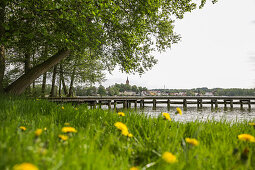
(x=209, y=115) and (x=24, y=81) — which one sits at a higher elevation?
(x=24, y=81)

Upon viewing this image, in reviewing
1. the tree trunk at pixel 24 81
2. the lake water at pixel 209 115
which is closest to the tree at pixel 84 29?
the tree trunk at pixel 24 81

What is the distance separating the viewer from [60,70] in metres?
18.4

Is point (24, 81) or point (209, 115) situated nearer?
point (24, 81)

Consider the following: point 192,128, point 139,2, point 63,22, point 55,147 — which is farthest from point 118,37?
point 55,147

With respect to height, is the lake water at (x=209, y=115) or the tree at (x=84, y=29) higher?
the tree at (x=84, y=29)

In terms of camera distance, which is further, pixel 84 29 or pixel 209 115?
pixel 209 115

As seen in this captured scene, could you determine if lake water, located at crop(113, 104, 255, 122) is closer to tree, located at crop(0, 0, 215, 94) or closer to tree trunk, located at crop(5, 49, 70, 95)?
tree, located at crop(0, 0, 215, 94)

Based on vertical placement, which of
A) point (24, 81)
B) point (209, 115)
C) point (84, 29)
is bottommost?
point (209, 115)

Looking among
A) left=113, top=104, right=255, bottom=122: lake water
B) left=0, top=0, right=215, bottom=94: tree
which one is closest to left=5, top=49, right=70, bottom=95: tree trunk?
left=0, top=0, right=215, bottom=94: tree

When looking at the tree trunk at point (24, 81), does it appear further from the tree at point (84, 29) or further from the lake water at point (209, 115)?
the lake water at point (209, 115)

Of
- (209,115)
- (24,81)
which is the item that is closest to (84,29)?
(24,81)

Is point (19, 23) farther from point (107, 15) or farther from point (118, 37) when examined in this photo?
point (118, 37)

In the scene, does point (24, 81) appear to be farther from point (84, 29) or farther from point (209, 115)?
point (209, 115)

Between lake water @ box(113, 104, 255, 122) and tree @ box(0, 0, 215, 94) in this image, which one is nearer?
lake water @ box(113, 104, 255, 122)
